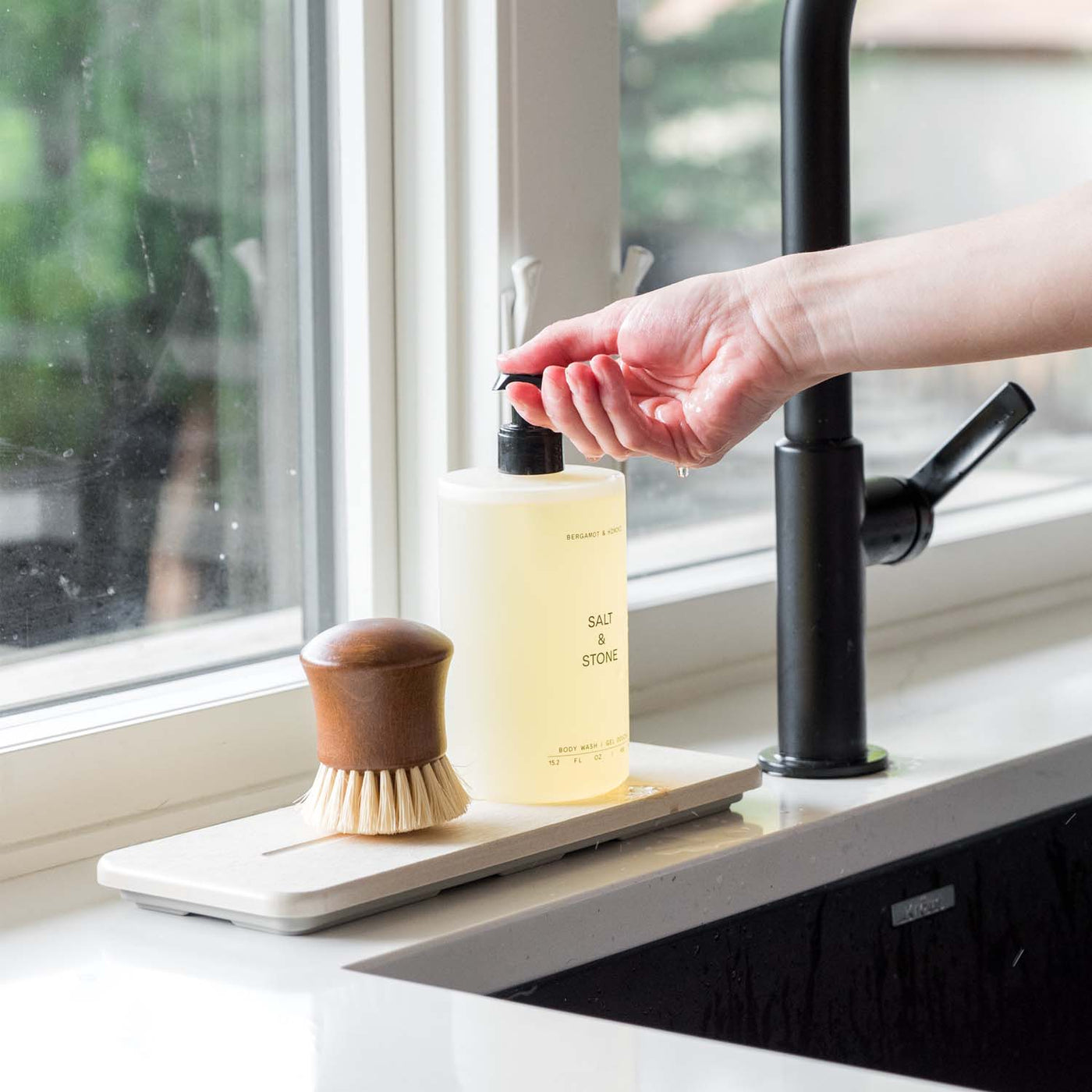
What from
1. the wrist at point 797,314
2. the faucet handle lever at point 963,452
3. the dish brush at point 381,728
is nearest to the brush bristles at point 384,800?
the dish brush at point 381,728

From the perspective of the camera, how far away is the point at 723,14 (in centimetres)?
119

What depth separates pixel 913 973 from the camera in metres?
0.89

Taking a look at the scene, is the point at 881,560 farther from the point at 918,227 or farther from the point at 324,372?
the point at 918,227

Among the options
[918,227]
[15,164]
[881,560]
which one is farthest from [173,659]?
[918,227]

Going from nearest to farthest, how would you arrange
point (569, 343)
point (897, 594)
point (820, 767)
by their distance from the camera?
point (569, 343)
point (820, 767)
point (897, 594)

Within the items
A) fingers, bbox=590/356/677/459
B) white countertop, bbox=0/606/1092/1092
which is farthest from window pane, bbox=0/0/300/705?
fingers, bbox=590/356/677/459

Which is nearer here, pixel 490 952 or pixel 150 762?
pixel 490 952

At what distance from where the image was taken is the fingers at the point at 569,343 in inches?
30.8

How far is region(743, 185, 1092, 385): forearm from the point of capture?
26.5 inches

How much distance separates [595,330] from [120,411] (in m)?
0.25

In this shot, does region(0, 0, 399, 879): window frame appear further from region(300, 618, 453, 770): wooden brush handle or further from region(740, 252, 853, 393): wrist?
region(740, 252, 853, 393): wrist

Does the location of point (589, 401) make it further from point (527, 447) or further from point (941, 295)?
point (941, 295)

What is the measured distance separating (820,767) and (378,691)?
1.02 feet

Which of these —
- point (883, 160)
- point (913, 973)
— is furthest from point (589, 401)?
point (883, 160)
